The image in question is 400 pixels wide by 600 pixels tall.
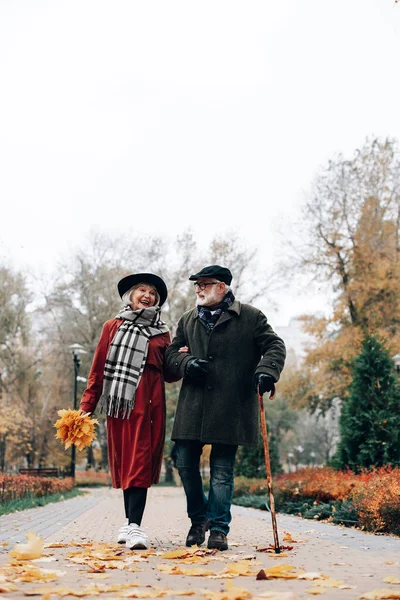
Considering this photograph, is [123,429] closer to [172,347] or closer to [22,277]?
[172,347]

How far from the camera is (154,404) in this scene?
5.64 meters

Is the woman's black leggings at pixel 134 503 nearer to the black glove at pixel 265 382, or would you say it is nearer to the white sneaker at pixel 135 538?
the white sneaker at pixel 135 538

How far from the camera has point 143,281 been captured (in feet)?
20.0

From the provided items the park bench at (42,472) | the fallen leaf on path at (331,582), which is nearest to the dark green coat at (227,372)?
the fallen leaf on path at (331,582)

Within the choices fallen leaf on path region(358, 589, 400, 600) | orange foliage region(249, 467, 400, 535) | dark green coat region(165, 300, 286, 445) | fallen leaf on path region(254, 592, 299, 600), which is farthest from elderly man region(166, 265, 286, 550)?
orange foliage region(249, 467, 400, 535)

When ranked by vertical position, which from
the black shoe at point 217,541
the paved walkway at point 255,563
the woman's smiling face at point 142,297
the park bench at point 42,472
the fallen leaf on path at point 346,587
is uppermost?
the woman's smiling face at point 142,297

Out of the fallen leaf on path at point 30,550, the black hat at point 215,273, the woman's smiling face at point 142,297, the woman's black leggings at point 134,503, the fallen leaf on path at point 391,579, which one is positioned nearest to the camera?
the fallen leaf on path at point 391,579

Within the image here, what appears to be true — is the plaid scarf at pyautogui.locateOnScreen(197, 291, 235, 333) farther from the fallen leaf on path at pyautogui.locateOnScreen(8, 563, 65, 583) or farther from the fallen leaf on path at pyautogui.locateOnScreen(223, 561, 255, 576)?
the fallen leaf on path at pyautogui.locateOnScreen(8, 563, 65, 583)

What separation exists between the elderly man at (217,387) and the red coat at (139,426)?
0.45 ft

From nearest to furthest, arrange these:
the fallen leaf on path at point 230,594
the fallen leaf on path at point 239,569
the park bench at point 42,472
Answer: the fallen leaf on path at point 230,594
the fallen leaf on path at point 239,569
the park bench at point 42,472

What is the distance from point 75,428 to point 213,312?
139cm

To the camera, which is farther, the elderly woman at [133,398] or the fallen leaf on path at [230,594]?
the elderly woman at [133,398]

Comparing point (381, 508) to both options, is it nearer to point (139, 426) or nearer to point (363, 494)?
point (363, 494)

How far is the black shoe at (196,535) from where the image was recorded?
5419 millimetres
